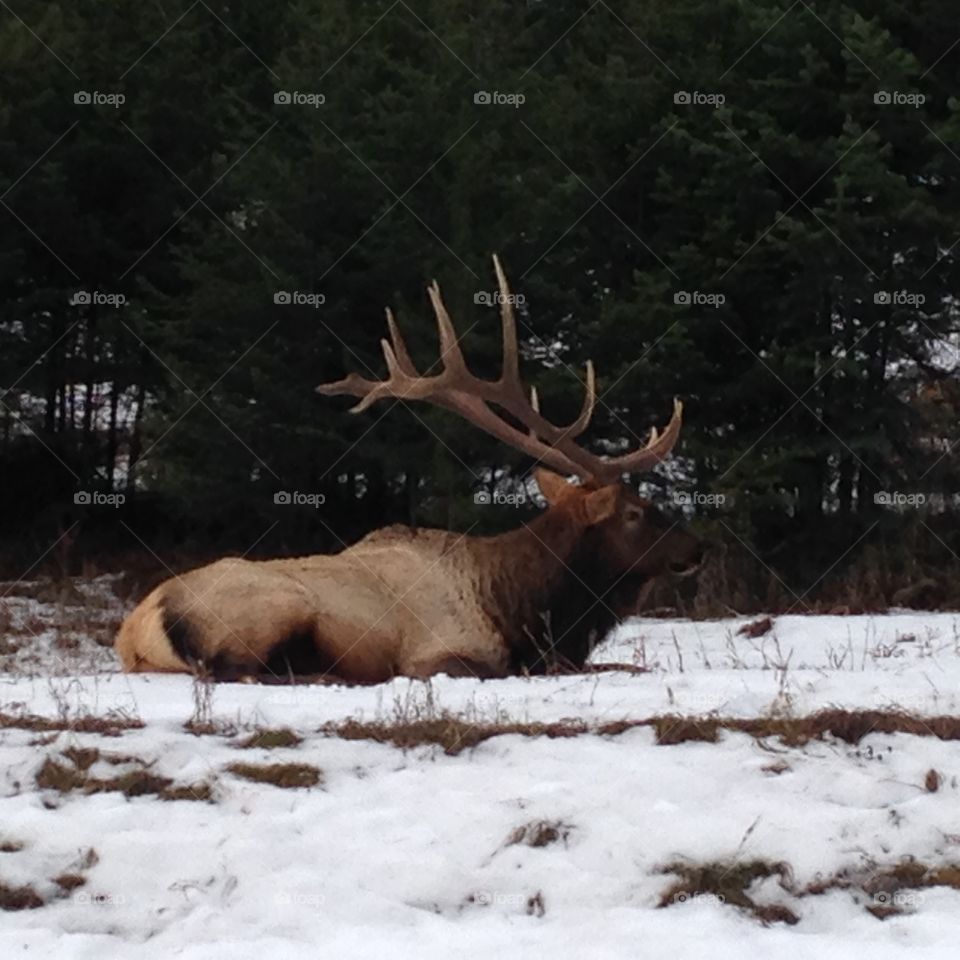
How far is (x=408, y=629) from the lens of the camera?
7785 mm

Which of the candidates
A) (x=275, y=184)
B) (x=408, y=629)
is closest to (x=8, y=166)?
(x=275, y=184)

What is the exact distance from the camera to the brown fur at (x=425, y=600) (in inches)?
293

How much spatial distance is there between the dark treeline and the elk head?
11.1 feet

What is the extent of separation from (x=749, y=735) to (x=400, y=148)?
9.86 meters
